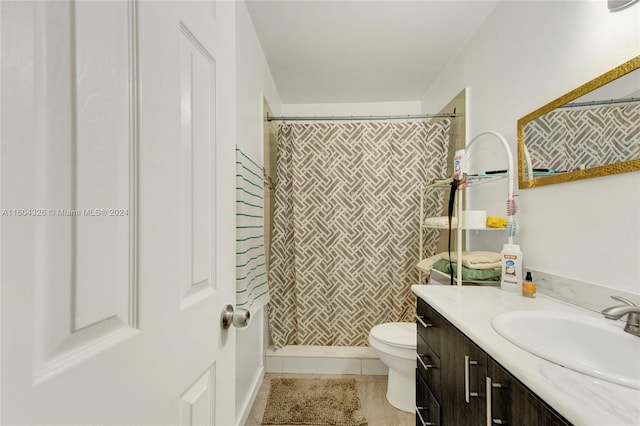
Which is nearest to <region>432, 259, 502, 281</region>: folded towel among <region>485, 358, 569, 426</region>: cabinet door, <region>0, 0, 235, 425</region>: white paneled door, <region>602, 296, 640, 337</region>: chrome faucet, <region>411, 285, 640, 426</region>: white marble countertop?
<region>411, 285, 640, 426</region>: white marble countertop

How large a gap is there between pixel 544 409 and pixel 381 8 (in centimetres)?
201

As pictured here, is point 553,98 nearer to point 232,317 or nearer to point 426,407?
point 426,407

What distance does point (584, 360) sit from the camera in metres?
0.90

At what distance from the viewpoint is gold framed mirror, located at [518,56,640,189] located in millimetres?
991

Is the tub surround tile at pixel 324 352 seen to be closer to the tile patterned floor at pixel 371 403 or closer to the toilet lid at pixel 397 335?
the tile patterned floor at pixel 371 403

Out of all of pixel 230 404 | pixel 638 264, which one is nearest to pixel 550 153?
pixel 638 264

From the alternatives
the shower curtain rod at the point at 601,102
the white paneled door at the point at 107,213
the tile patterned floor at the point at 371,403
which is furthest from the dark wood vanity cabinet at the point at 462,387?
the shower curtain rod at the point at 601,102

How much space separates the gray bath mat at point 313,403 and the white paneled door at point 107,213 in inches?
55.2

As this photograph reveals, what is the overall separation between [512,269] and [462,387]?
61 centimetres

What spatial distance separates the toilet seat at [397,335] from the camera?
1.89 meters

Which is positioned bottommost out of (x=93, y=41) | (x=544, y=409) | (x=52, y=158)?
(x=544, y=409)

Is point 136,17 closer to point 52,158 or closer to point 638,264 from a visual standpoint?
point 52,158

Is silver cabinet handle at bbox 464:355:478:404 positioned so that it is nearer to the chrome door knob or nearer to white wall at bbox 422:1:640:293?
white wall at bbox 422:1:640:293

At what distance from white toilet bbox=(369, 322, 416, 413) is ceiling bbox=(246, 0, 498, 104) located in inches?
78.3
